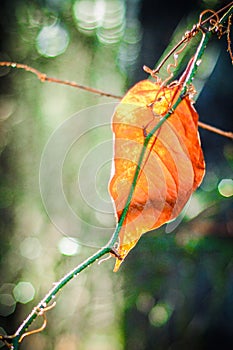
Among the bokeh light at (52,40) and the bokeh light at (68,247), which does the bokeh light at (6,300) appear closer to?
the bokeh light at (68,247)

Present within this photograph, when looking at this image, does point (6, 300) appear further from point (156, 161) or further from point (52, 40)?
point (156, 161)

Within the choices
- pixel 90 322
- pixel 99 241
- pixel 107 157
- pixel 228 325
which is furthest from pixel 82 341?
pixel 107 157

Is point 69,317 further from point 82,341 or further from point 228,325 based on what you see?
point 228,325

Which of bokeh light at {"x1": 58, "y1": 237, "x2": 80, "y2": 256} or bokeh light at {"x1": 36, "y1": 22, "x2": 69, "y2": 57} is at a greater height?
bokeh light at {"x1": 36, "y1": 22, "x2": 69, "y2": 57}

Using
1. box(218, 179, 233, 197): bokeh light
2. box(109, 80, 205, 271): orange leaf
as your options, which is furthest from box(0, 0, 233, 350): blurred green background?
box(109, 80, 205, 271): orange leaf

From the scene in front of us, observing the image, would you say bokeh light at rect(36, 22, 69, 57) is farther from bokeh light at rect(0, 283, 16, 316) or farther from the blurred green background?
bokeh light at rect(0, 283, 16, 316)

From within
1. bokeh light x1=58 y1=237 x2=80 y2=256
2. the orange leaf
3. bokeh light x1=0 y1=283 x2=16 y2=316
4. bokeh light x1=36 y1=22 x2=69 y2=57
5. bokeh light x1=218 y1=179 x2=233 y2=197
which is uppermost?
the orange leaf

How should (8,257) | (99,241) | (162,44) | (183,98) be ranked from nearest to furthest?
(183,98), (99,241), (8,257), (162,44)
